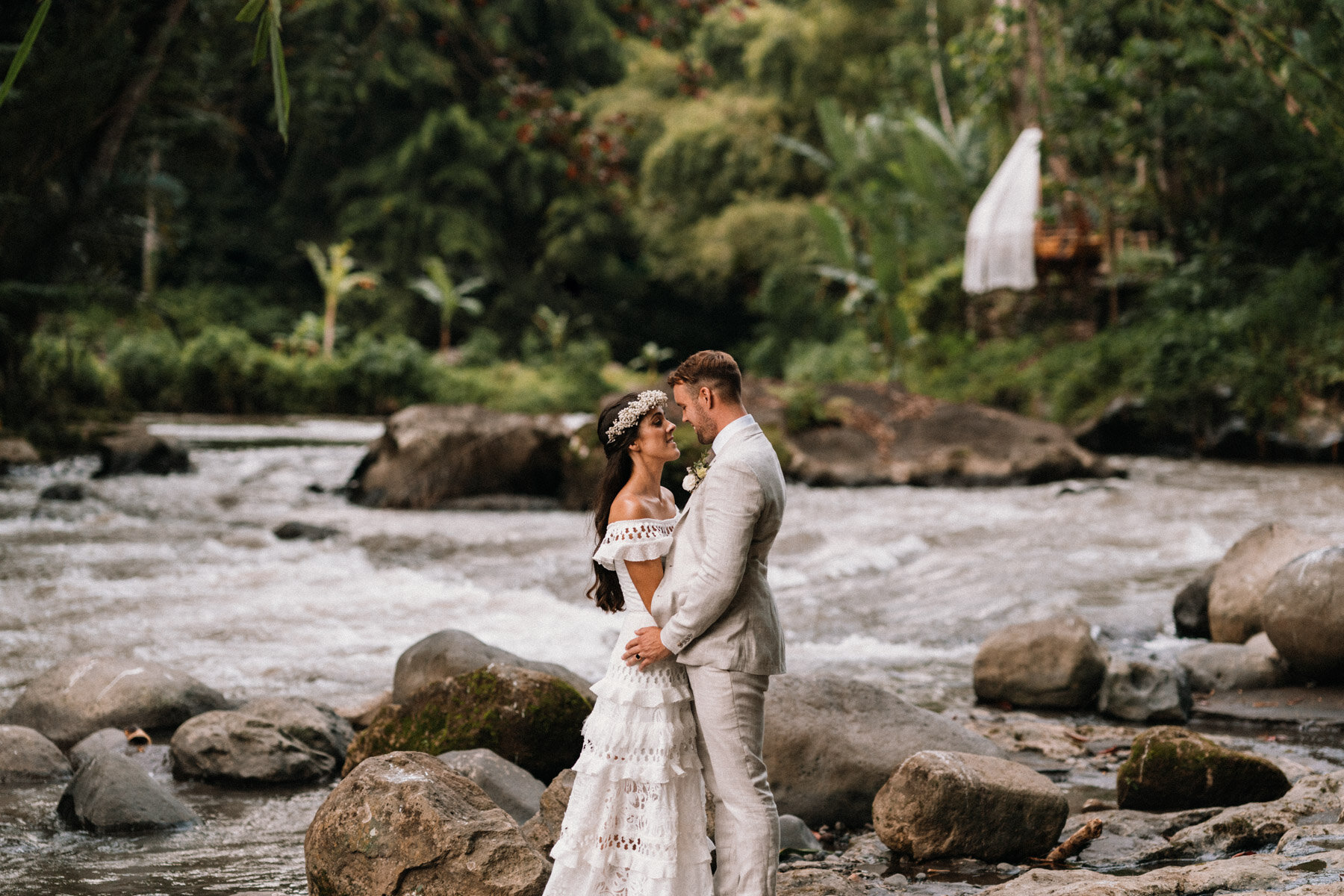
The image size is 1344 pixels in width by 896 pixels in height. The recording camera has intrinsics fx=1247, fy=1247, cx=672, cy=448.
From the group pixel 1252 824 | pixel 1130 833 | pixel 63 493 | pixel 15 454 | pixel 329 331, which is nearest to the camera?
pixel 1252 824

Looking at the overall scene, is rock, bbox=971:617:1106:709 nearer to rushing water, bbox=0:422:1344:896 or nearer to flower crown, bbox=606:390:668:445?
→ rushing water, bbox=0:422:1344:896

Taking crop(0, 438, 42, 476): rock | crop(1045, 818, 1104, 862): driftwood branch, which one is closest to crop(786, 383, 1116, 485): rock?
crop(0, 438, 42, 476): rock

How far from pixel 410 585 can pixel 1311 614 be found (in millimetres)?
6547

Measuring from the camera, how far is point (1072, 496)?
14641 mm

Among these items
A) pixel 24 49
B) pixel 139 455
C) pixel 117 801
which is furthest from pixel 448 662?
pixel 139 455

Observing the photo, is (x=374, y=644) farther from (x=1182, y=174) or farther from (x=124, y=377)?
(x=124, y=377)

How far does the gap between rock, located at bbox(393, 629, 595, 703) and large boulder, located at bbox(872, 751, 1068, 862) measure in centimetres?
173

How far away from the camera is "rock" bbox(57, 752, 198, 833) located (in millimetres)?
4688

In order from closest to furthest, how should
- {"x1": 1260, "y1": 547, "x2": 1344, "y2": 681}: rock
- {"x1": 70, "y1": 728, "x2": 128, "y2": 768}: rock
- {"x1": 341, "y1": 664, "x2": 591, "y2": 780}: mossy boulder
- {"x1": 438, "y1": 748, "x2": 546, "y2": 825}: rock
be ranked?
{"x1": 438, "y1": 748, "x2": 546, "y2": 825}: rock, {"x1": 341, "y1": 664, "x2": 591, "y2": 780}: mossy boulder, {"x1": 70, "y1": 728, "x2": 128, "y2": 768}: rock, {"x1": 1260, "y1": 547, "x2": 1344, "y2": 681}: rock

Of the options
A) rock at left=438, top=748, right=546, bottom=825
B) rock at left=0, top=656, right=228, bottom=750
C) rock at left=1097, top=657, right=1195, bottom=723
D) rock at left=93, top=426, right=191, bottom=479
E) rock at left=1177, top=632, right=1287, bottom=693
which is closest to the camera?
rock at left=438, top=748, right=546, bottom=825

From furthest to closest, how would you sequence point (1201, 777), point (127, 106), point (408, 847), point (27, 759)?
1. point (127, 106)
2. point (27, 759)
3. point (1201, 777)
4. point (408, 847)

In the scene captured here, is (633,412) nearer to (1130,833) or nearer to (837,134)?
(1130,833)

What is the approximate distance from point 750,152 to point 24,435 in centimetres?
2226

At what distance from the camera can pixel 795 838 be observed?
4.59 m
